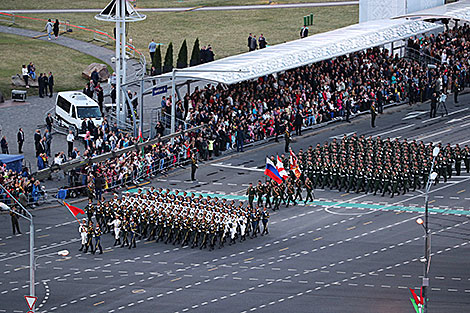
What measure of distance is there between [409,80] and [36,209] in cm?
2789

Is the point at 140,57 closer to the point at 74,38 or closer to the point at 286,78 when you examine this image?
the point at 74,38

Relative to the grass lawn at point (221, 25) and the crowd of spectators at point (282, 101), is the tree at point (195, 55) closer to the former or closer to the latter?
the grass lawn at point (221, 25)

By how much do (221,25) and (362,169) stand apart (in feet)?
131

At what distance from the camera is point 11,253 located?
148 ft

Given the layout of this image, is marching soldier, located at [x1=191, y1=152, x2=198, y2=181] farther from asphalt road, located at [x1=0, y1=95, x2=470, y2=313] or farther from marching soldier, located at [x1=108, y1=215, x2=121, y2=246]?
marching soldier, located at [x1=108, y1=215, x2=121, y2=246]

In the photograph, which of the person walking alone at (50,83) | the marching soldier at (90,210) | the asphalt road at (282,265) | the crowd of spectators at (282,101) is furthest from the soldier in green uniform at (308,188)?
the person walking alone at (50,83)

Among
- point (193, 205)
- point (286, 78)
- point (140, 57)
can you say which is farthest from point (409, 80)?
point (193, 205)

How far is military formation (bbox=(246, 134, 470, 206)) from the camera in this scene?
51812 millimetres

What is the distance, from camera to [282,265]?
143 ft

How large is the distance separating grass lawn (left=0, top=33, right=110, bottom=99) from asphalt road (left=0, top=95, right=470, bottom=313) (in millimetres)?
21237

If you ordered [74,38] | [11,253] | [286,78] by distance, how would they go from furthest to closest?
[74,38]
[286,78]
[11,253]

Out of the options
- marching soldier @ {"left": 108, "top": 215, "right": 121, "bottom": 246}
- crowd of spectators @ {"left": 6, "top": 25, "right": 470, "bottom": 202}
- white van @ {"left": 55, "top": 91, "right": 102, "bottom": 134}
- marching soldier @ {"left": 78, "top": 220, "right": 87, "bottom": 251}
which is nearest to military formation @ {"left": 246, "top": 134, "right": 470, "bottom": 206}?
crowd of spectators @ {"left": 6, "top": 25, "right": 470, "bottom": 202}

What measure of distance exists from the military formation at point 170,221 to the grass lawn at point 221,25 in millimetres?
34704

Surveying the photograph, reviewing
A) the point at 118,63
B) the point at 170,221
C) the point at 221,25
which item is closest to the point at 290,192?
the point at 170,221
